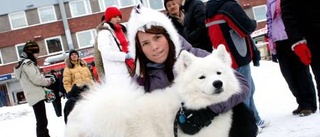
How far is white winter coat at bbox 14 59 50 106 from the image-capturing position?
6172 mm

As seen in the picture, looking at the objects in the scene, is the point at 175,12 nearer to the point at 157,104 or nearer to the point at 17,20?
the point at 157,104

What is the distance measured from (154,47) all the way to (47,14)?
98.1ft

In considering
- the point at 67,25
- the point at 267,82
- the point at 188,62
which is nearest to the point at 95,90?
the point at 188,62

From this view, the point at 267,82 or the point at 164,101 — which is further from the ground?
the point at 164,101

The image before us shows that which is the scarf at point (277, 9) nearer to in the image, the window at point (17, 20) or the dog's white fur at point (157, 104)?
the dog's white fur at point (157, 104)

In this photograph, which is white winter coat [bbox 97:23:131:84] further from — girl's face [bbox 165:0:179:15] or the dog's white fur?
the dog's white fur

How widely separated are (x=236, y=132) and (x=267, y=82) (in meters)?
6.49

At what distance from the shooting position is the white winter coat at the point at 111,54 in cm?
441

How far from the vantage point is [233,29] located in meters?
4.19

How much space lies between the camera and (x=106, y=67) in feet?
15.2

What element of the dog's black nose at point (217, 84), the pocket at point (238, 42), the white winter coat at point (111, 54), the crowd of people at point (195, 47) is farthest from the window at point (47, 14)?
the dog's black nose at point (217, 84)

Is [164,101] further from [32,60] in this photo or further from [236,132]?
[32,60]

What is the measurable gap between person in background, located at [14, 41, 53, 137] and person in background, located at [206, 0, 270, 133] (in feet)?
10.8

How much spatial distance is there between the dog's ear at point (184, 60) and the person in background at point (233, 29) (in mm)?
1694
